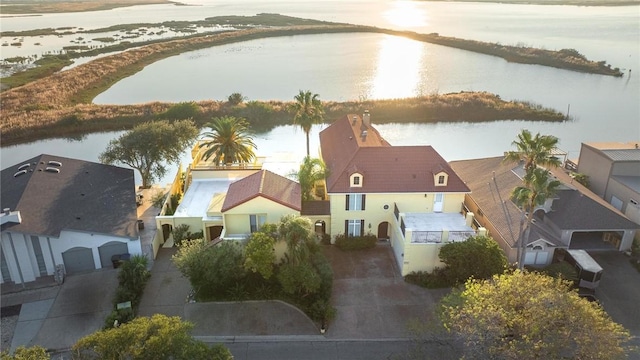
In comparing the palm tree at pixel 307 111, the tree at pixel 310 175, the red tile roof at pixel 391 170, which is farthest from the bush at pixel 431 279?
the palm tree at pixel 307 111

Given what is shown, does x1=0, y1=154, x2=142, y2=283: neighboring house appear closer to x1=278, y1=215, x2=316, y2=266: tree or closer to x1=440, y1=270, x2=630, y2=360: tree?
x1=278, y1=215, x2=316, y2=266: tree

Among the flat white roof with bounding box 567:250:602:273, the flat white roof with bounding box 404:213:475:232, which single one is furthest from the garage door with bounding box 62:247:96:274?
the flat white roof with bounding box 567:250:602:273

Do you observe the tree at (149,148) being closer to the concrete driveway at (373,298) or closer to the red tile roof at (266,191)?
the red tile roof at (266,191)

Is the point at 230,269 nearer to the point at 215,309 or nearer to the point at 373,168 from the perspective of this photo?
the point at 215,309

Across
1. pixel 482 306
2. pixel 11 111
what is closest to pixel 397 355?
pixel 482 306

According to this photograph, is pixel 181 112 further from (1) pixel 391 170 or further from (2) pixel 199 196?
(1) pixel 391 170

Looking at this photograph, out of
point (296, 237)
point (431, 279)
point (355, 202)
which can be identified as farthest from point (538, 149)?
point (296, 237)

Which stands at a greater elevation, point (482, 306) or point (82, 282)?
point (482, 306)
